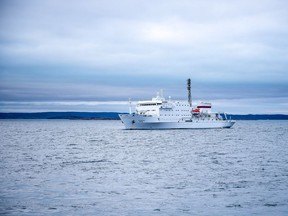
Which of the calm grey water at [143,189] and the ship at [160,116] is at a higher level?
the ship at [160,116]

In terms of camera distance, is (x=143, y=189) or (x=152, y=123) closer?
(x=143, y=189)

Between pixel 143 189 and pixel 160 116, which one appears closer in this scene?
pixel 143 189

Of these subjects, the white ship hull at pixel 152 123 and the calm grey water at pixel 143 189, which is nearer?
the calm grey water at pixel 143 189

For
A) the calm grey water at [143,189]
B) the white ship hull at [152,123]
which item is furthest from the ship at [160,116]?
the calm grey water at [143,189]

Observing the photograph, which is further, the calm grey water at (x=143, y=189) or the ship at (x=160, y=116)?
the ship at (x=160, y=116)

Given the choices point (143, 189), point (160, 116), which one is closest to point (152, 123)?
point (160, 116)

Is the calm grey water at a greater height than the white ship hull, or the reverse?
the white ship hull

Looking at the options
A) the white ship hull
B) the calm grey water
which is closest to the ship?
the white ship hull

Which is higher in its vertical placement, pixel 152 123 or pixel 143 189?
pixel 152 123

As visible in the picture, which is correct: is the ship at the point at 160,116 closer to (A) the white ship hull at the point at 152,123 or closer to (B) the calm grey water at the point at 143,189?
(A) the white ship hull at the point at 152,123

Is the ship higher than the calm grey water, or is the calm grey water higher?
the ship

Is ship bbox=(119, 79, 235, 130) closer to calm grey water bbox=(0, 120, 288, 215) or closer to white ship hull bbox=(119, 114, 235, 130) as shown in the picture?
white ship hull bbox=(119, 114, 235, 130)

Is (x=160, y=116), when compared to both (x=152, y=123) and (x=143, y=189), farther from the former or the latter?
(x=143, y=189)

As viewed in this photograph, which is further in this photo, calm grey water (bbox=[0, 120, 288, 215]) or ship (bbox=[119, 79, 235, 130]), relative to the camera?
ship (bbox=[119, 79, 235, 130])
